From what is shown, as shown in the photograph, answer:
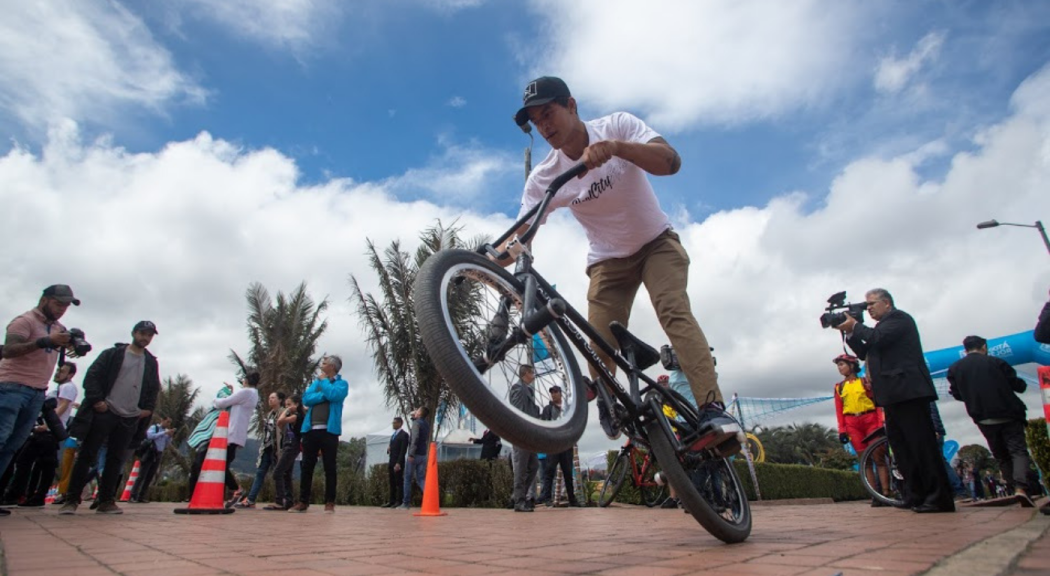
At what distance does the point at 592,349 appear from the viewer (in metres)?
2.93

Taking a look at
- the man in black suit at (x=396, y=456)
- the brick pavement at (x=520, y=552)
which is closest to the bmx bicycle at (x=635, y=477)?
the man in black suit at (x=396, y=456)

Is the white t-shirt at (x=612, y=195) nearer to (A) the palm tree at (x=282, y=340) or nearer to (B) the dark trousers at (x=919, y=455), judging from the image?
(B) the dark trousers at (x=919, y=455)

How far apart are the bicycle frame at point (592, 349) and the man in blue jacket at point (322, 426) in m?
5.51

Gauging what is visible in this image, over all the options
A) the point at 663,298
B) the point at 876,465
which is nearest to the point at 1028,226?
the point at 876,465

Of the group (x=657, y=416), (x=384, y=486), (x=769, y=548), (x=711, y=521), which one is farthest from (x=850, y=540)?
(x=384, y=486)

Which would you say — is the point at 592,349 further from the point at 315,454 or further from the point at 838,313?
the point at 315,454

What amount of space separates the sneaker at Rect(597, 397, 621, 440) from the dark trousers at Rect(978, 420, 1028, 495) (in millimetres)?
5126

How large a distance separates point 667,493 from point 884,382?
4968 millimetres

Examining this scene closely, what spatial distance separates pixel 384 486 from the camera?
530 inches

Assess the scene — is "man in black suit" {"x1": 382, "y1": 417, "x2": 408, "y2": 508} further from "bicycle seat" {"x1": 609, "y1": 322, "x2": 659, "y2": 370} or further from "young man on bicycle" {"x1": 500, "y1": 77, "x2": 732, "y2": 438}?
"bicycle seat" {"x1": 609, "y1": 322, "x2": 659, "y2": 370}

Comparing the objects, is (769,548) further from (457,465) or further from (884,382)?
(457,465)

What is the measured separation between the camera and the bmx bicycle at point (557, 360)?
2293 millimetres

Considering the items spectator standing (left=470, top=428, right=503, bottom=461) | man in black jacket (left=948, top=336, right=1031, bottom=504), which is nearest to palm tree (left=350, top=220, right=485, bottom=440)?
spectator standing (left=470, top=428, right=503, bottom=461)

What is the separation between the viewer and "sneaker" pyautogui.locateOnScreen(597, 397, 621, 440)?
289cm
